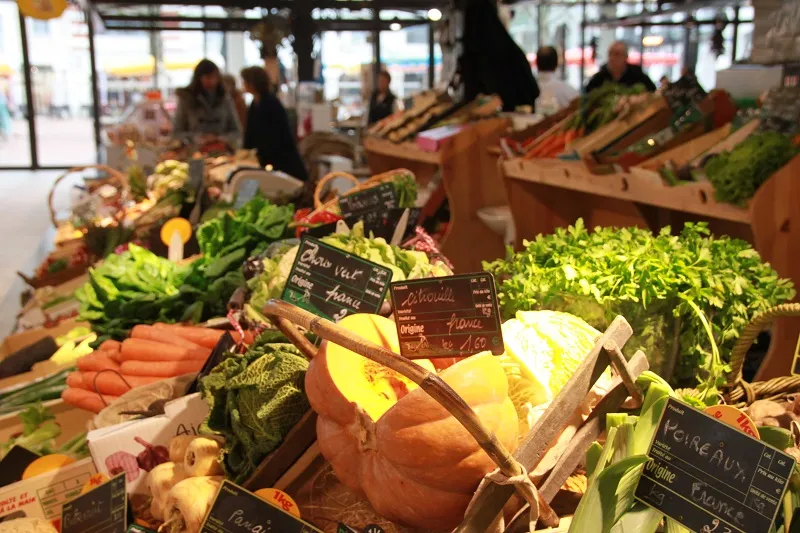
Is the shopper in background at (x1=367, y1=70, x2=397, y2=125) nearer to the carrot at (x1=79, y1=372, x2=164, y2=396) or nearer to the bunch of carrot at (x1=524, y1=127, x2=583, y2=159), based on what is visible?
the bunch of carrot at (x1=524, y1=127, x2=583, y2=159)

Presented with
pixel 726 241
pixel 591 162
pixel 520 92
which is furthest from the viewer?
pixel 520 92

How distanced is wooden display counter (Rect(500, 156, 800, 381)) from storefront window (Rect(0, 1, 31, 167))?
11.6 metres

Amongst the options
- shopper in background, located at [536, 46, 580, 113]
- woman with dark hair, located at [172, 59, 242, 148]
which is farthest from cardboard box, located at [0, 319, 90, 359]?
shopper in background, located at [536, 46, 580, 113]

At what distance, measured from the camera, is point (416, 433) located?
4.16 feet

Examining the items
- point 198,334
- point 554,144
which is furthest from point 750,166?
point 198,334

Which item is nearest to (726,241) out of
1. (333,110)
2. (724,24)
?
(724,24)

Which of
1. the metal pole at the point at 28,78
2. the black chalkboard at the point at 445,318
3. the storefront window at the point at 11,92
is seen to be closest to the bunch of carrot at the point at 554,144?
the black chalkboard at the point at 445,318

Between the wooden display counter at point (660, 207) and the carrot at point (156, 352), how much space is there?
5.76 feet

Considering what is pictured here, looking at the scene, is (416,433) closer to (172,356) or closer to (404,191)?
(172,356)

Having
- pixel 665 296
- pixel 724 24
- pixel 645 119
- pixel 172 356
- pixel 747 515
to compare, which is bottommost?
pixel 172 356

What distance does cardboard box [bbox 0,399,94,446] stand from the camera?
2617 millimetres

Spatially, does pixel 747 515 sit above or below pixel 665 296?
below

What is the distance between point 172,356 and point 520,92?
4.11m

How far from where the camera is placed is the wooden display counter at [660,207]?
299 cm
